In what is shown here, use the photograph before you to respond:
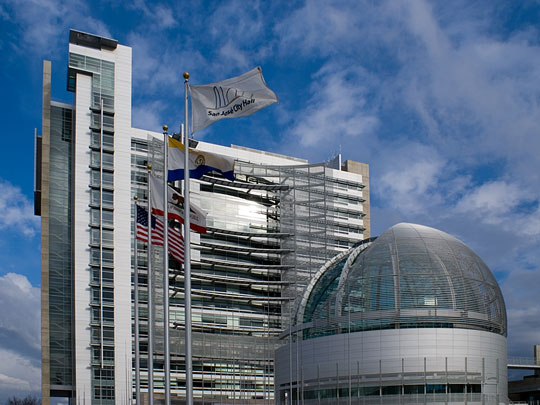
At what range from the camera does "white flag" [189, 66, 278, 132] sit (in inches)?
1126

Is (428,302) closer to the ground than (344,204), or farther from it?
closer to the ground

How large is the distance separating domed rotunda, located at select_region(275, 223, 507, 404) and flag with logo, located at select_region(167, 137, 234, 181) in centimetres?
2460

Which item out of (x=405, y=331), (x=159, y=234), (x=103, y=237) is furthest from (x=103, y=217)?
(x=159, y=234)

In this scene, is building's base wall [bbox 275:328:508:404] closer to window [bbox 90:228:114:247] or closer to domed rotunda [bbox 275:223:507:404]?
domed rotunda [bbox 275:223:507:404]

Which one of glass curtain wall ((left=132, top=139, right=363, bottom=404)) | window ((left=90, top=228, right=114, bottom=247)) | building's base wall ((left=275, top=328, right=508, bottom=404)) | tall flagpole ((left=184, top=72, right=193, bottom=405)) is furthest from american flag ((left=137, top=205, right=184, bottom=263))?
glass curtain wall ((left=132, top=139, right=363, bottom=404))

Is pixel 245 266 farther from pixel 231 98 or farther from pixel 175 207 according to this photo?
pixel 231 98

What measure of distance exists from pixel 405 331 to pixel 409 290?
3.14 m

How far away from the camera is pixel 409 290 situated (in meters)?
52.1

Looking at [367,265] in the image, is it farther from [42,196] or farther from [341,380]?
[42,196]

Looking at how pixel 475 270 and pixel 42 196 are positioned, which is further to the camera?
pixel 42 196

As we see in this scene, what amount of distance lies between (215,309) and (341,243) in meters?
25.3

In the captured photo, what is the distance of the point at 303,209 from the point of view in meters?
111

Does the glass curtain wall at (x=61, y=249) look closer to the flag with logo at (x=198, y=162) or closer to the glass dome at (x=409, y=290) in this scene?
the glass dome at (x=409, y=290)

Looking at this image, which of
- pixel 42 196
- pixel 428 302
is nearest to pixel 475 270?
pixel 428 302
